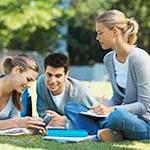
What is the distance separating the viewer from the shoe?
5.34m

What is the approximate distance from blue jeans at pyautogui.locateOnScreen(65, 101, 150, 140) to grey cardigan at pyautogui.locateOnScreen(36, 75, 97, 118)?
199mm

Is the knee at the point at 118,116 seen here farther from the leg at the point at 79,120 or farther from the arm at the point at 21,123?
the arm at the point at 21,123

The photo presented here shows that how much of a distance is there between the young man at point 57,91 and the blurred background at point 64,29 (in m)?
13.3

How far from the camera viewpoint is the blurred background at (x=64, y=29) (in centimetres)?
1973

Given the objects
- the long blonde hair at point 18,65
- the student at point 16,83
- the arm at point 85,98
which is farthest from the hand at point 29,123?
the arm at point 85,98

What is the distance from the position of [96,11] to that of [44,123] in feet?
74.0

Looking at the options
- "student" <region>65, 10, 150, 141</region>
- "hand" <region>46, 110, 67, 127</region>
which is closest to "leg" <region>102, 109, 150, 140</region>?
"student" <region>65, 10, 150, 141</region>

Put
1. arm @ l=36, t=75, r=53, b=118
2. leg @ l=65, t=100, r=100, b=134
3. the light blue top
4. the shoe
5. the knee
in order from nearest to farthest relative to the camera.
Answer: the knee → the shoe → leg @ l=65, t=100, r=100, b=134 → the light blue top → arm @ l=36, t=75, r=53, b=118

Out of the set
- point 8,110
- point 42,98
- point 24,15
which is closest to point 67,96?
point 42,98

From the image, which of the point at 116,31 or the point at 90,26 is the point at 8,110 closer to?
the point at 116,31

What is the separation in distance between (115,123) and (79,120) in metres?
0.53

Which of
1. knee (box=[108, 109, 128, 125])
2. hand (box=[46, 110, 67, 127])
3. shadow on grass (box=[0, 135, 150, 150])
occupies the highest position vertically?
knee (box=[108, 109, 128, 125])

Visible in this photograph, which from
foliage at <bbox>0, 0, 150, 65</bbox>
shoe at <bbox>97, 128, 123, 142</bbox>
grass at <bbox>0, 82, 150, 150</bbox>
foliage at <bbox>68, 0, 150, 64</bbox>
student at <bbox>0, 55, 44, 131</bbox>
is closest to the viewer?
grass at <bbox>0, 82, 150, 150</bbox>

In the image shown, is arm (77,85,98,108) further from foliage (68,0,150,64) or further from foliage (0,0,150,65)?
foliage (68,0,150,64)
